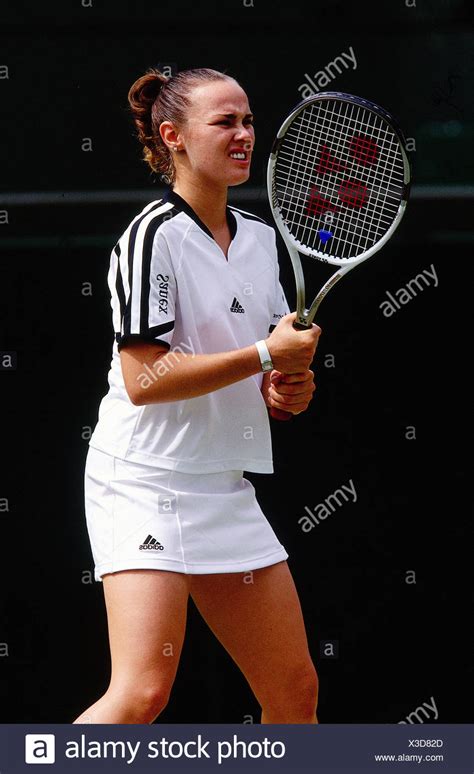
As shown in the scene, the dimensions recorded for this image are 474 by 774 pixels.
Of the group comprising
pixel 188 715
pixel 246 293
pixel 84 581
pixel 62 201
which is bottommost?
pixel 188 715

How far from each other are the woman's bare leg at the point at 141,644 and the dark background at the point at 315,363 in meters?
1.02

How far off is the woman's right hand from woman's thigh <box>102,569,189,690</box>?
429 millimetres

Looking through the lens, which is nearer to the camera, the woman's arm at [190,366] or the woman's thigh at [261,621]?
the woman's arm at [190,366]

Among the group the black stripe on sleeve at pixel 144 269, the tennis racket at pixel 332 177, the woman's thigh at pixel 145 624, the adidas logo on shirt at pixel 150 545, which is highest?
the tennis racket at pixel 332 177

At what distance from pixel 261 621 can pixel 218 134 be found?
0.91 metres

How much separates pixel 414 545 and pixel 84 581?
2.71ft

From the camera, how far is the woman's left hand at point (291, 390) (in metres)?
2.63

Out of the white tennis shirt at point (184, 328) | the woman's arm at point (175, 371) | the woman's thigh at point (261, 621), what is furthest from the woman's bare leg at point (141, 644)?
the woman's arm at point (175, 371)

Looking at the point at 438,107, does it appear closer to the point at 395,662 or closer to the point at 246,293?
the point at 246,293

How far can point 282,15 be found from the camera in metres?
3.44

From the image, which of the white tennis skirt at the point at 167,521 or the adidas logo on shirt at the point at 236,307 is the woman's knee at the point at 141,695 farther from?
the adidas logo on shirt at the point at 236,307

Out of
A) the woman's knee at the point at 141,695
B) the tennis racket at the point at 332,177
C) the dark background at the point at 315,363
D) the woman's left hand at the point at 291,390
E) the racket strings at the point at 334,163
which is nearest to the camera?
the woman's knee at the point at 141,695
